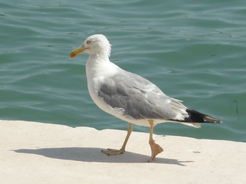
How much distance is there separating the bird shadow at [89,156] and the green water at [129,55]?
276 cm

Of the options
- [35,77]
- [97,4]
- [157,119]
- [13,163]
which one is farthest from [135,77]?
[97,4]

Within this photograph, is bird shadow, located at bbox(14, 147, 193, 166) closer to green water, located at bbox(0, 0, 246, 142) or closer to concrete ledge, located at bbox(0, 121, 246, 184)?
concrete ledge, located at bbox(0, 121, 246, 184)

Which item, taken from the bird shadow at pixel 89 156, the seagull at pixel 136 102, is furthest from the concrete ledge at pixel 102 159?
the seagull at pixel 136 102

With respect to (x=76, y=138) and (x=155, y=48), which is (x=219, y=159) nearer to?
(x=76, y=138)

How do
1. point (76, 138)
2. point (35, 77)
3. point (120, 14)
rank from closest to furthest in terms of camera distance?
point (76, 138), point (35, 77), point (120, 14)

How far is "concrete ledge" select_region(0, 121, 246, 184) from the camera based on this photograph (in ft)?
17.2

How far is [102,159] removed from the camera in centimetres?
589

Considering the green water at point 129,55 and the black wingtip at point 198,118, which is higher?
the black wingtip at point 198,118

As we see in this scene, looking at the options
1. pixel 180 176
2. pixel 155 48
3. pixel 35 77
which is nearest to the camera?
pixel 180 176

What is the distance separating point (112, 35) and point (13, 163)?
24.0 ft

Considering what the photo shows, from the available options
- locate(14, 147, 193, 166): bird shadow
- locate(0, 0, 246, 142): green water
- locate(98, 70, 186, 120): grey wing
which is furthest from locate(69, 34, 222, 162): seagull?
locate(0, 0, 246, 142): green water

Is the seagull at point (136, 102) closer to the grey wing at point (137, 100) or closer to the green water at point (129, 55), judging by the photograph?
the grey wing at point (137, 100)

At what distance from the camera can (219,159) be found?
592cm

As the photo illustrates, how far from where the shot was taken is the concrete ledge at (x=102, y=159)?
5.23m
